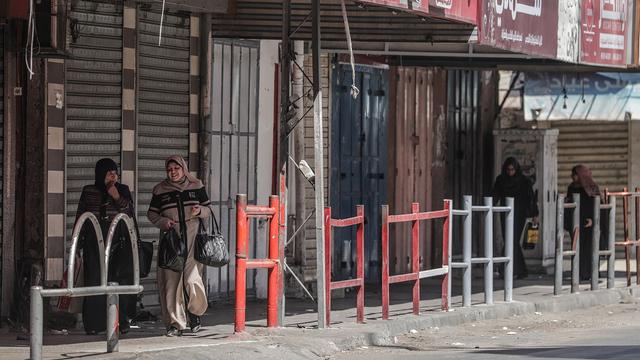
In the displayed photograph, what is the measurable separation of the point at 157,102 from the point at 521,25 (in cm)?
437

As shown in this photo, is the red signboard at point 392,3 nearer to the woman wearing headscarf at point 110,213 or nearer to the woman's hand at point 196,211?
the woman's hand at point 196,211

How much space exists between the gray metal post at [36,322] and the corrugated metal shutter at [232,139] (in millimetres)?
6022

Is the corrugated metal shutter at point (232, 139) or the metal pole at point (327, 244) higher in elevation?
the corrugated metal shutter at point (232, 139)

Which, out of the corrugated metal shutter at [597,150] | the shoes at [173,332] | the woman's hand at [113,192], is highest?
the corrugated metal shutter at [597,150]

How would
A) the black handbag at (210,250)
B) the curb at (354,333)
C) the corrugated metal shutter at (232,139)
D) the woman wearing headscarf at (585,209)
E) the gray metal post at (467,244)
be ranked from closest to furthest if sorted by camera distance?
the curb at (354,333) < the black handbag at (210,250) < the gray metal post at (467,244) < the corrugated metal shutter at (232,139) < the woman wearing headscarf at (585,209)

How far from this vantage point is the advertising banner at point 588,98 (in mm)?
23125

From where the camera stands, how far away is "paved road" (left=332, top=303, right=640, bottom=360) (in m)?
12.2

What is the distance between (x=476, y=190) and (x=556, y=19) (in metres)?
5.64

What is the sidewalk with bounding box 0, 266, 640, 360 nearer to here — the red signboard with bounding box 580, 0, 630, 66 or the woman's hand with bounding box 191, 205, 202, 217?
the woman's hand with bounding box 191, 205, 202, 217

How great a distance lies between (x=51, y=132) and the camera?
44.1 ft

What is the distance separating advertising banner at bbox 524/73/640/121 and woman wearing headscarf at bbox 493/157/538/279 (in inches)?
104

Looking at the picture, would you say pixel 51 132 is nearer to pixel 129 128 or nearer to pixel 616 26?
pixel 129 128

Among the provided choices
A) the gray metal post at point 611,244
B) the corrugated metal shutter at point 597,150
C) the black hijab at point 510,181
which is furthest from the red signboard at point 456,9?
the corrugated metal shutter at point 597,150

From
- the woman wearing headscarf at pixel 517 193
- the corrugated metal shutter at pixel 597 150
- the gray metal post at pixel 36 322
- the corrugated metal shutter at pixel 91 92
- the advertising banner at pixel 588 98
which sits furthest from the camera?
the corrugated metal shutter at pixel 597 150
